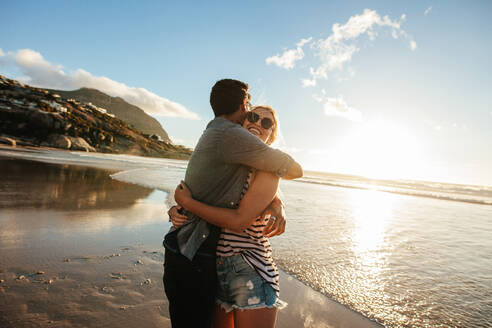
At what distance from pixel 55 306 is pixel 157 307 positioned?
1029mm

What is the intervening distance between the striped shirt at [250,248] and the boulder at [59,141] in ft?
183

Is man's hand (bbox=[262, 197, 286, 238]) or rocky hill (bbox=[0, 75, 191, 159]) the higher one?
rocky hill (bbox=[0, 75, 191, 159])

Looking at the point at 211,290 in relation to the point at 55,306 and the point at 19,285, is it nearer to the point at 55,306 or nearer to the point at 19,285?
the point at 55,306

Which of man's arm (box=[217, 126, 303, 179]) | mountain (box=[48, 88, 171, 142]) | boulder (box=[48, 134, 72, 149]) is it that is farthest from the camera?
mountain (box=[48, 88, 171, 142])

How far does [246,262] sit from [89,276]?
9.78 feet

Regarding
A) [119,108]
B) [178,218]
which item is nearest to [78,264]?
[178,218]

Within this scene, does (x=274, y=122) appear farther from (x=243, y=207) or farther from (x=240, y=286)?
(x=240, y=286)

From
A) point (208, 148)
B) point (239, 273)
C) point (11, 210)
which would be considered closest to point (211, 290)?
point (239, 273)

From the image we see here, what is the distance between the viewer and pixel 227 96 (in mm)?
1547

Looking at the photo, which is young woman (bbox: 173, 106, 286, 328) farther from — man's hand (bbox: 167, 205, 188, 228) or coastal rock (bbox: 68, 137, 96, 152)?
coastal rock (bbox: 68, 137, 96, 152)

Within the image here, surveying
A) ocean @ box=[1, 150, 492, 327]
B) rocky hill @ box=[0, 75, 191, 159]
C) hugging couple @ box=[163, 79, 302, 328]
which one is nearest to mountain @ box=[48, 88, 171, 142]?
rocky hill @ box=[0, 75, 191, 159]

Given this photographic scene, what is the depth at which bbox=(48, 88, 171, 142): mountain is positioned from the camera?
154 m

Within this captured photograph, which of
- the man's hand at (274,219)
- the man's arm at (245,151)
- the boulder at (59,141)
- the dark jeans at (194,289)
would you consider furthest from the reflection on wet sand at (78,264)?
the boulder at (59,141)

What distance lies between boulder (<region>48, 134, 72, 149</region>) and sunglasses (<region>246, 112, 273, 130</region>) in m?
55.6
